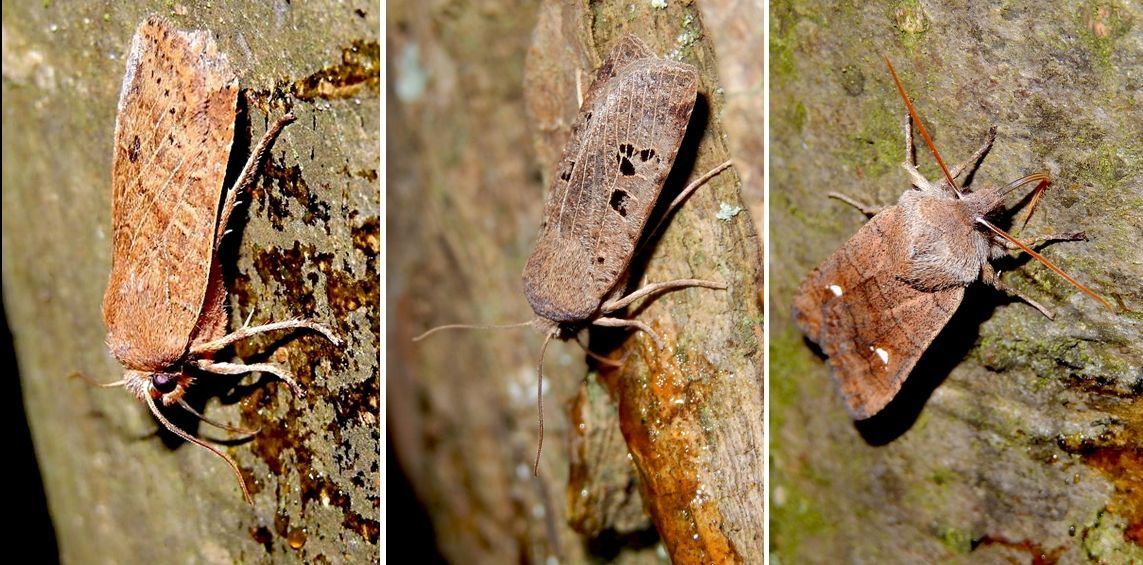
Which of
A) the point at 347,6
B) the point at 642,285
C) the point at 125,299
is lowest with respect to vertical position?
the point at 642,285

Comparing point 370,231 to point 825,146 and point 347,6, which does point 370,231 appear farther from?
point 825,146

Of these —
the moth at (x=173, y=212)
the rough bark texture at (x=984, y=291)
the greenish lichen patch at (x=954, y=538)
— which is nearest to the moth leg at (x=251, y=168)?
the moth at (x=173, y=212)

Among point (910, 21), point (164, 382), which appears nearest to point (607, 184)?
point (910, 21)

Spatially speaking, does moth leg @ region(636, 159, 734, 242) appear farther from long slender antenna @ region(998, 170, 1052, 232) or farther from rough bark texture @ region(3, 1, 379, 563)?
rough bark texture @ region(3, 1, 379, 563)

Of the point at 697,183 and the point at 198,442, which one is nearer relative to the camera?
the point at 697,183

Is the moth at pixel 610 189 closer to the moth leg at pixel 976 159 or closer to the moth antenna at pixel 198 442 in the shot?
the moth leg at pixel 976 159

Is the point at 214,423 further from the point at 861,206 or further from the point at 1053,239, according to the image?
the point at 1053,239

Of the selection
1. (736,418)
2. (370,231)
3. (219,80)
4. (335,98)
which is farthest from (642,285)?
(219,80)
